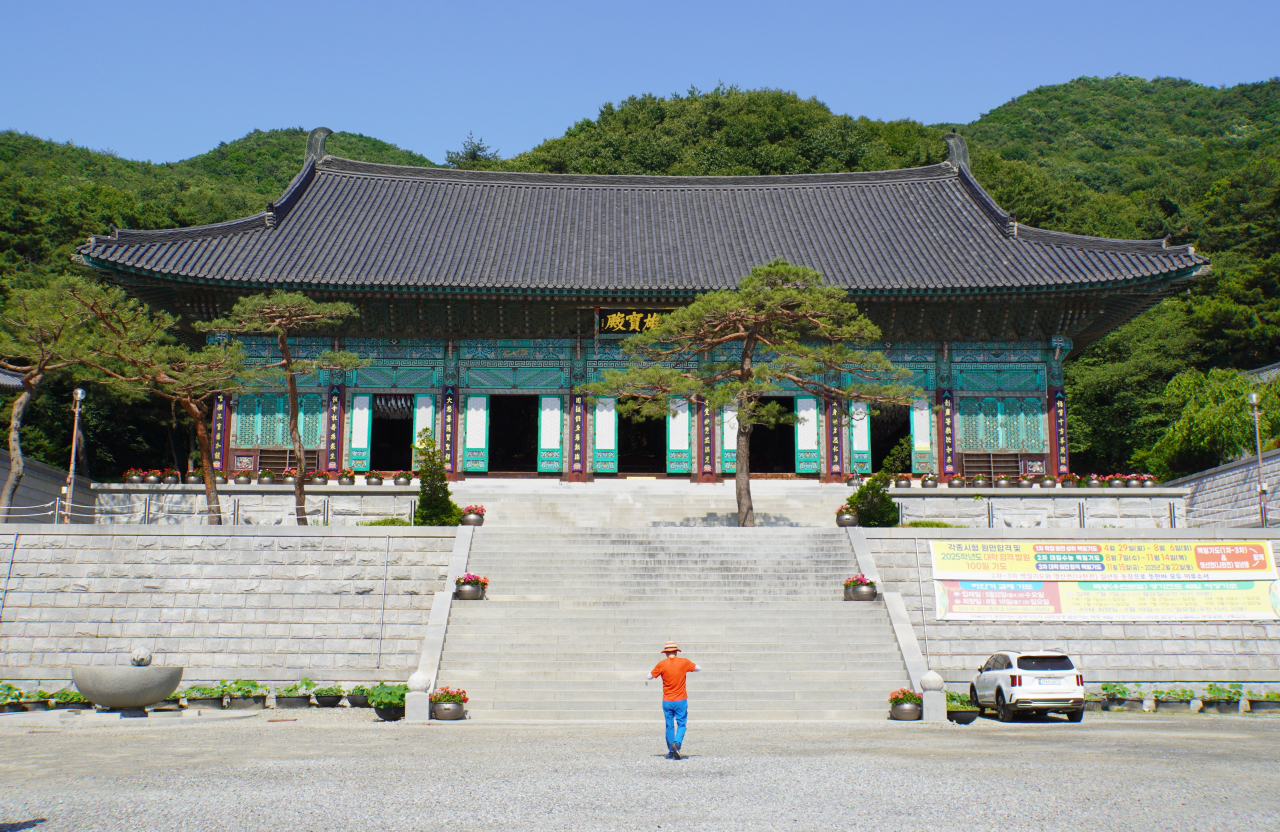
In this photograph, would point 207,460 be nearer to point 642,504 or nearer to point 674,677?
point 642,504

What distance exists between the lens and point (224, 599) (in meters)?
16.4

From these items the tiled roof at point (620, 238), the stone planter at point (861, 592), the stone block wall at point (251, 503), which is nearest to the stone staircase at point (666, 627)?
the stone planter at point (861, 592)

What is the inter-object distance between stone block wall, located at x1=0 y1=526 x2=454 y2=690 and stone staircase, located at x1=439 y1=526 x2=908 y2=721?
1373 millimetres

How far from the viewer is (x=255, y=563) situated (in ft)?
54.6

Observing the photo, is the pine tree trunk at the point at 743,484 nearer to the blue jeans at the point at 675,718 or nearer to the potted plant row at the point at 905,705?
the potted plant row at the point at 905,705

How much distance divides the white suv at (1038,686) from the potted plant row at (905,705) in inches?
56.6

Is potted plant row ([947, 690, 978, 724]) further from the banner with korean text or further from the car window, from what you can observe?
the banner with korean text

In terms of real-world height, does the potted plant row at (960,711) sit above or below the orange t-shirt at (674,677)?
below

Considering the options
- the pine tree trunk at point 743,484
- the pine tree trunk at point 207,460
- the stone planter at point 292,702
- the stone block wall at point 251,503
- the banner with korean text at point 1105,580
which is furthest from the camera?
the stone block wall at point 251,503

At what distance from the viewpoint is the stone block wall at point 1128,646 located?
52.4ft

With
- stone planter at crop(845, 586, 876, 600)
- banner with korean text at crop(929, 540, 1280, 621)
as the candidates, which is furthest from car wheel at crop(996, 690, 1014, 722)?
stone planter at crop(845, 586, 876, 600)

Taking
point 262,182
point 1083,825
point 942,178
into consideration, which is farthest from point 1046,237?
point 262,182

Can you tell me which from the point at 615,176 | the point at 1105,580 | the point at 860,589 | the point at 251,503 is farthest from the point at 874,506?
the point at 615,176

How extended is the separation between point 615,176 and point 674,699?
24.4 metres
